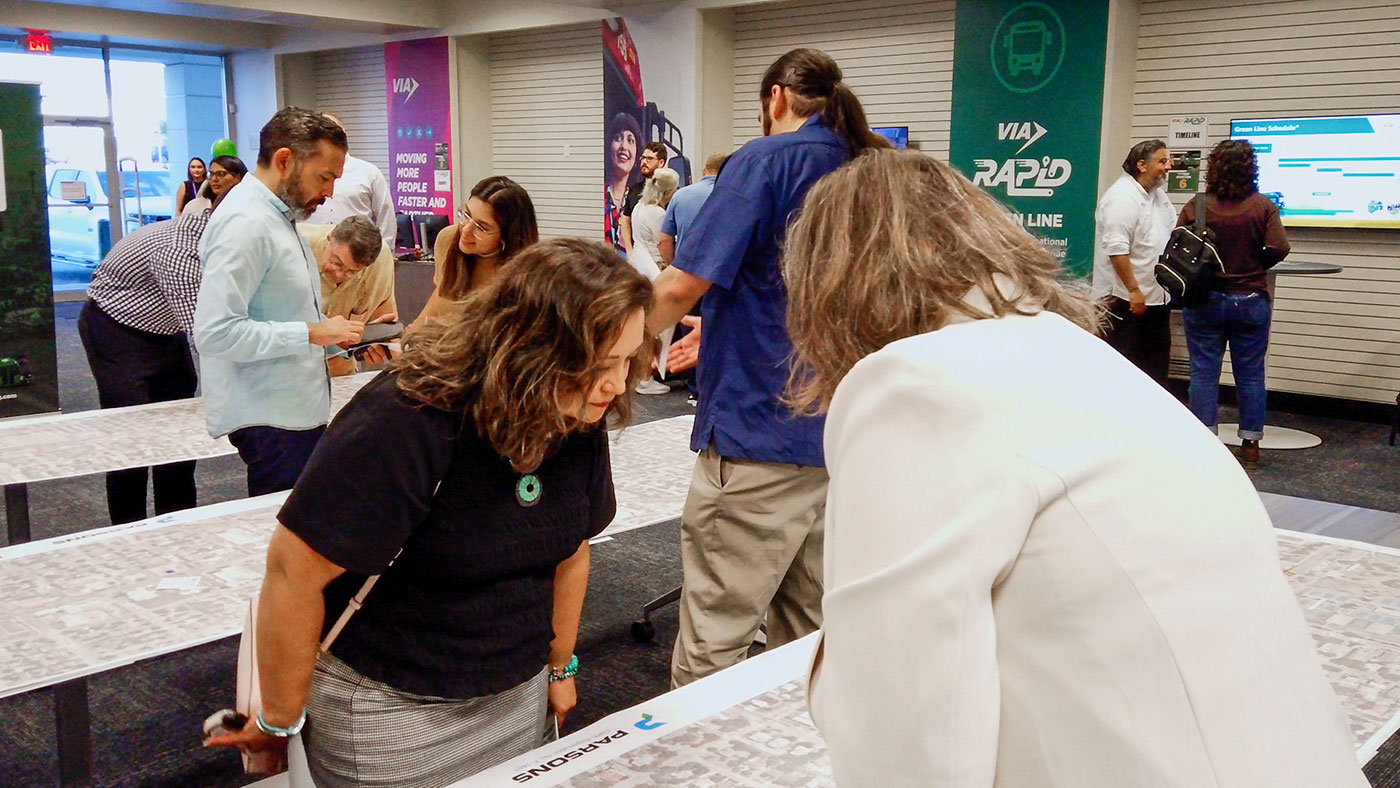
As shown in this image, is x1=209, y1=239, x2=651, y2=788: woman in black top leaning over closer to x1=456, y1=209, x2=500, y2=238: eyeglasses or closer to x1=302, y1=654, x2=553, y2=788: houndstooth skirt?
x1=302, y1=654, x2=553, y2=788: houndstooth skirt

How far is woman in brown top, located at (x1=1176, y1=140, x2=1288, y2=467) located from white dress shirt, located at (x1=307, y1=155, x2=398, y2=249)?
4145mm

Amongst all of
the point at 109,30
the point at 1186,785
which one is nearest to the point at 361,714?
the point at 1186,785

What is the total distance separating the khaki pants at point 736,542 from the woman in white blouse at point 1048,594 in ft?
4.82

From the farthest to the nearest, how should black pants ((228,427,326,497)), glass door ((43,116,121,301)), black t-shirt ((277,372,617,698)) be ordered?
1. glass door ((43,116,121,301))
2. black pants ((228,427,326,497))
3. black t-shirt ((277,372,617,698))

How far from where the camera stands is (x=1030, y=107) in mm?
7777

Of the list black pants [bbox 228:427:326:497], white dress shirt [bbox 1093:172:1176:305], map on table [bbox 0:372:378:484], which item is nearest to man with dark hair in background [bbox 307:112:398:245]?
map on table [bbox 0:372:378:484]

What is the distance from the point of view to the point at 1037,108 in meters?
7.74

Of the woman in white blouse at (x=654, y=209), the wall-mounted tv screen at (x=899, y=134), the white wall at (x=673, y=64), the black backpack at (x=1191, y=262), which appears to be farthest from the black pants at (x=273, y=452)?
the white wall at (x=673, y=64)

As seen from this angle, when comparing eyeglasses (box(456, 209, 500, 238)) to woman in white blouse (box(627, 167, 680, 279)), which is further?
woman in white blouse (box(627, 167, 680, 279))

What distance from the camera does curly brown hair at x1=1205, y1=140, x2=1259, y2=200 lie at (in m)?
5.55

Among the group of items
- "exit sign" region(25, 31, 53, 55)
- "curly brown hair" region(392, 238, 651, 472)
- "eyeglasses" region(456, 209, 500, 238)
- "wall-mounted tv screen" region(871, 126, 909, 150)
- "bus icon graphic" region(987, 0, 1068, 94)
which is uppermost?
"exit sign" region(25, 31, 53, 55)

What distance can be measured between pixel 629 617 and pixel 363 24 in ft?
30.0

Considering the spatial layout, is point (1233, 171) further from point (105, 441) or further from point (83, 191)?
point (83, 191)

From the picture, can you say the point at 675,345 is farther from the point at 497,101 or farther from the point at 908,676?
the point at 497,101
